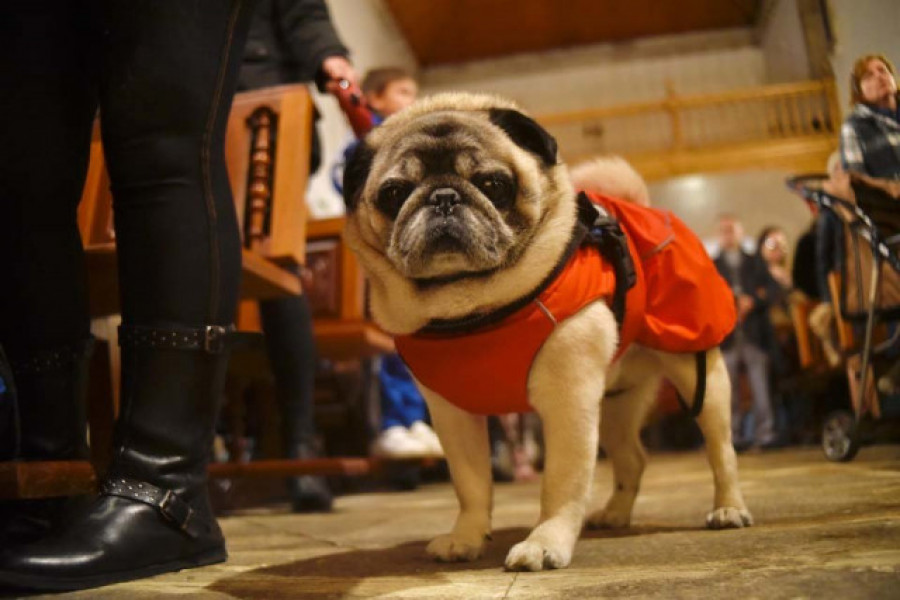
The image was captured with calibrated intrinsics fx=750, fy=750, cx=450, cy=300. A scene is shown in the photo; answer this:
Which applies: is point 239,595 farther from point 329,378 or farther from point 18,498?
point 329,378

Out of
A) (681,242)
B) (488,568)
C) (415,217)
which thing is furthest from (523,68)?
(488,568)

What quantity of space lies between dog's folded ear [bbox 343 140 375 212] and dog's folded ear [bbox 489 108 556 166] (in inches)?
7.7

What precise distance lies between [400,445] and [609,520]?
1.63 m

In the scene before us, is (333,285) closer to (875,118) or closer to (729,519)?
(729,519)

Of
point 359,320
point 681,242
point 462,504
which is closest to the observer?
point 462,504

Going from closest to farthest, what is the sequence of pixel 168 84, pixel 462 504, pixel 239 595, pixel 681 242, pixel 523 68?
pixel 239 595 < pixel 168 84 < pixel 462 504 < pixel 681 242 < pixel 523 68

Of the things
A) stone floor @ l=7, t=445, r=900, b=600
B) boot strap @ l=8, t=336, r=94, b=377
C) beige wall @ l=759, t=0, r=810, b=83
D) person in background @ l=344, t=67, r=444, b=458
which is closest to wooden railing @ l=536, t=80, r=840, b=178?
beige wall @ l=759, t=0, r=810, b=83

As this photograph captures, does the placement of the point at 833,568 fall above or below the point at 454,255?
below

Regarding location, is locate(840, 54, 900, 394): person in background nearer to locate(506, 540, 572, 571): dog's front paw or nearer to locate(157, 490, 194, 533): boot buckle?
locate(506, 540, 572, 571): dog's front paw

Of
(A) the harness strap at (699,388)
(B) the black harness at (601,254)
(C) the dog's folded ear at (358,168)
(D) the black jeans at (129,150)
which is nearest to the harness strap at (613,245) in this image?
(B) the black harness at (601,254)

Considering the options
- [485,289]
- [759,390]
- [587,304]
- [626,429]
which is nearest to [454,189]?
[485,289]

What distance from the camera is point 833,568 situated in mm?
681

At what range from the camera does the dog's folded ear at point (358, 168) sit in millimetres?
1138

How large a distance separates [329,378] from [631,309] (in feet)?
7.59
